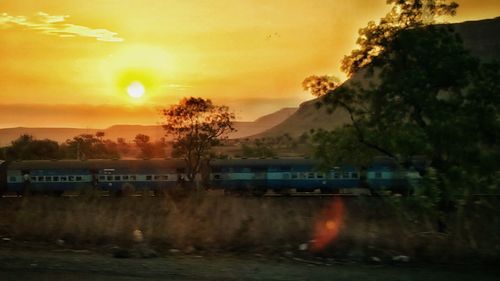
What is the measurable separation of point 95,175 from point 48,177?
416cm

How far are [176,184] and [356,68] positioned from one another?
19726 millimetres

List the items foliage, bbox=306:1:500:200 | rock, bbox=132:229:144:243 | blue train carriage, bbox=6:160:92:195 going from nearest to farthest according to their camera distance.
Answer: rock, bbox=132:229:144:243 → foliage, bbox=306:1:500:200 → blue train carriage, bbox=6:160:92:195

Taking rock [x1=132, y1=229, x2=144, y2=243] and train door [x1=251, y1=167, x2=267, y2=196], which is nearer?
rock [x1=132, y1=229, x2=144, y2=243]

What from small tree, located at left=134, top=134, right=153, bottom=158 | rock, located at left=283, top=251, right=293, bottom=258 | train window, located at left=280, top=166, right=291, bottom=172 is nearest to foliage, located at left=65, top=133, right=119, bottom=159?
small tree, located at left=134, top=134, right=153, bottom=158

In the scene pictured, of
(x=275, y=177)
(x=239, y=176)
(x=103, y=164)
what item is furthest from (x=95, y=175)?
(x=275, y=177)

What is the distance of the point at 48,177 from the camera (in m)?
40.7

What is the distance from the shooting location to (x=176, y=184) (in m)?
39.6

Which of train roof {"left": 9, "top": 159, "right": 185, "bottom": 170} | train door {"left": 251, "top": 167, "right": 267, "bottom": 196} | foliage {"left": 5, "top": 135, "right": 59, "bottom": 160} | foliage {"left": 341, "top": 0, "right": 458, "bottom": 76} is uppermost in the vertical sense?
foliage {"left": 341, "top": 0, "right": 458, "bottom": 76}

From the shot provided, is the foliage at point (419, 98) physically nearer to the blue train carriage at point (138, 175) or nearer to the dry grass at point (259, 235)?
the dry grass at point (259, 235)

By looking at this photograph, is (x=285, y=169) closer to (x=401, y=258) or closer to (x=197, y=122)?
(x=197, y=122)

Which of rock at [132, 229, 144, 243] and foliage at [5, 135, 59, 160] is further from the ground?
foliage at [5, 135, 59, 160]

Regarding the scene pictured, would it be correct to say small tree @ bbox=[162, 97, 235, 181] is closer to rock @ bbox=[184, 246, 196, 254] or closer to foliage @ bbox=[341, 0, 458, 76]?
foliage @ bbox=[341, 0, 458, 76]

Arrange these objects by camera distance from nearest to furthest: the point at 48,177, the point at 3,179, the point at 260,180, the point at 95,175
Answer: the point at 260,180 → the point at 95,175 → the point at 48,177 → the point at 3,179

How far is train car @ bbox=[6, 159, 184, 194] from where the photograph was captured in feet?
131
